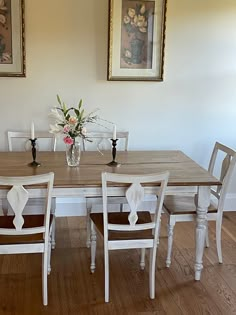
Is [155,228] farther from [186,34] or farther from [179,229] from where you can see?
[186,34]

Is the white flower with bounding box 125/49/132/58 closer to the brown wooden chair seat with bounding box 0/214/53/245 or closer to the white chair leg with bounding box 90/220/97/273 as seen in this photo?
the white chair leg with bounding box 90/220/97/273

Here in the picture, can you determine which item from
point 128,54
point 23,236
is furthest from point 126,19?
point 23,236

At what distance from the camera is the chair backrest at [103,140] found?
3.59 metres

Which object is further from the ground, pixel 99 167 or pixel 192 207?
pixel 99 167

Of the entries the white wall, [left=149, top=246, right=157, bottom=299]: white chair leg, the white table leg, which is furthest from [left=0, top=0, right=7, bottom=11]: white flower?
[left=149, top=246, right=157, bottom=299]: white chair leg

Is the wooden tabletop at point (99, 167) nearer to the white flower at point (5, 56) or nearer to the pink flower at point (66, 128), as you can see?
the pink flower at point (66, 128)

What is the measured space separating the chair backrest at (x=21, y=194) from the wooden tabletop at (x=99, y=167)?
166mm

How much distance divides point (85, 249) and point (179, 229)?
93cm

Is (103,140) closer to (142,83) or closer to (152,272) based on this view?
(142,83)

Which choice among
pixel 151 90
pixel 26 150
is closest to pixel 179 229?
pixel 151 90

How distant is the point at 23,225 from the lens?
105 inches

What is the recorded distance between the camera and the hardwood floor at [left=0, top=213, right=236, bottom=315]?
2.60 m

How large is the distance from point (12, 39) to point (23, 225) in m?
1.65

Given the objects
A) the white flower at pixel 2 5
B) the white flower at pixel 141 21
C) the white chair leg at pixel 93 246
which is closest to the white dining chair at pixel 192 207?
the white chair leg at pixel 93 246
